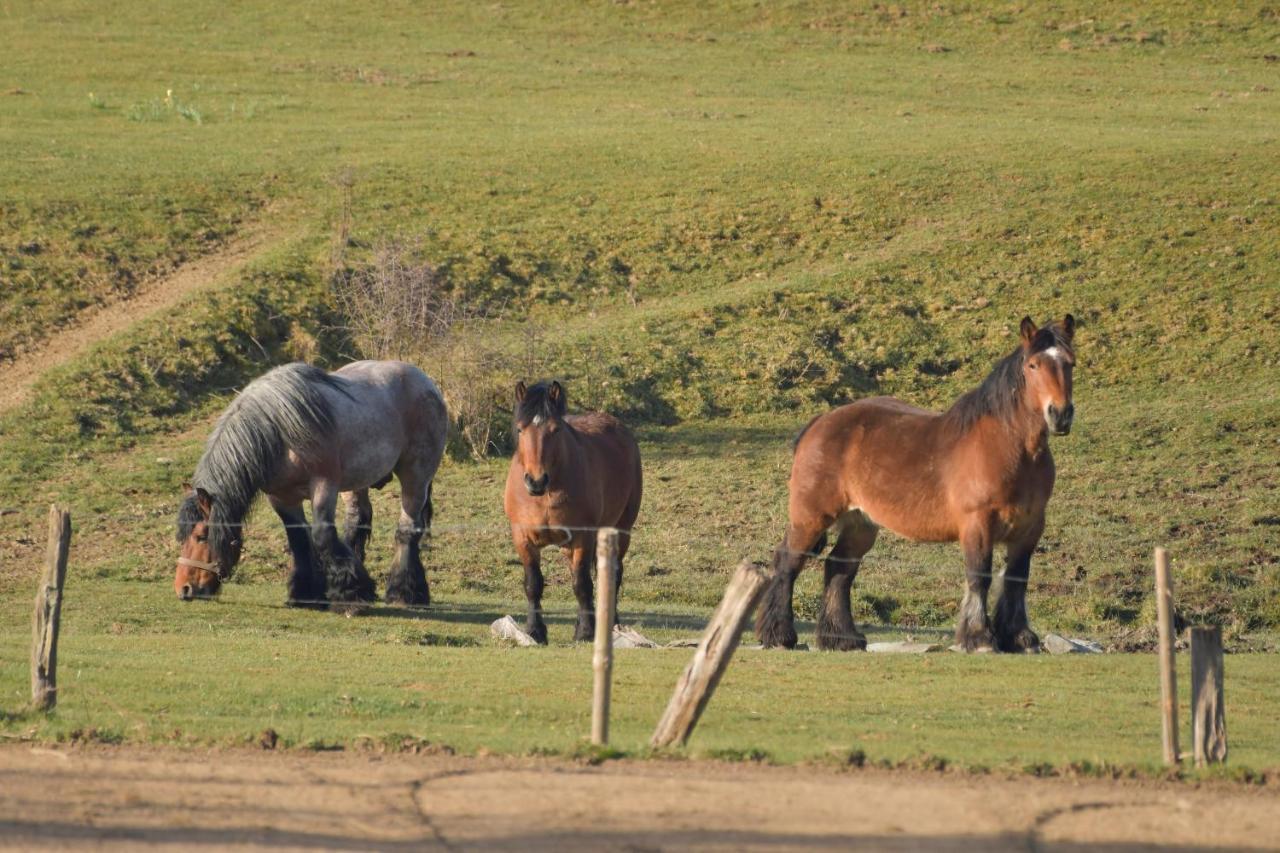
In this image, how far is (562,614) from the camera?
1705cm

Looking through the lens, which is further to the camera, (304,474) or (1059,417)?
(304,474)

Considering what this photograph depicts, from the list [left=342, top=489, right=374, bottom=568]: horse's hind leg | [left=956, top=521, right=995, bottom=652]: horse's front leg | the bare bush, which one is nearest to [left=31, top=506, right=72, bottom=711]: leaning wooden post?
[left=956, top=521, right=995, bottom=652]: horse's front leg

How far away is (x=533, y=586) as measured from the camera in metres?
14.9

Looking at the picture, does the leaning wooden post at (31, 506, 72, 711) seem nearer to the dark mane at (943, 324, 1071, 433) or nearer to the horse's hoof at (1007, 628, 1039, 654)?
the dark mane at (943, 324, 1071, 433)

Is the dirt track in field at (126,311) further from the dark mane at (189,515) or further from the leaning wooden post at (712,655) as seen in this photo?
the leaning wooden post at (712,655)

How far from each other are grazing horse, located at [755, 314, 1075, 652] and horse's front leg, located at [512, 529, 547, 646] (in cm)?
189

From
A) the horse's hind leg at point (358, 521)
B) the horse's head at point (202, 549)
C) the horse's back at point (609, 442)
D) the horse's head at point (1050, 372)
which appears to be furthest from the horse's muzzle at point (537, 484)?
the horse's hind leg at point (358, 521)

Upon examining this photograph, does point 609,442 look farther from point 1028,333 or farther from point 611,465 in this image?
point 1028,333

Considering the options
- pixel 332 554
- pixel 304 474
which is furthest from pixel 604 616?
pixel 304 474

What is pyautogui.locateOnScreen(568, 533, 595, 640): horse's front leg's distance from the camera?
1473cm

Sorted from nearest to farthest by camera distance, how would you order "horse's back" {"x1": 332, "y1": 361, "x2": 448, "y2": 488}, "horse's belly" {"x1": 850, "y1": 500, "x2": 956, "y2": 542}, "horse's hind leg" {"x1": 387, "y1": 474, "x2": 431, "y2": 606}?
1. "horse's belly" {"x1": 850, "y1": 500, "x2": 956, "y2": 542}
2. "horse's back" {"x1": 332, "y1": 361, "x2": 448, "y2": 488}
3. "horse's hind leg" {"x1": 387, "y1": 474, "x2": 431, "y2": 606}

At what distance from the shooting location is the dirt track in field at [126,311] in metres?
25.8

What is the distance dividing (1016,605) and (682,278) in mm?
18612

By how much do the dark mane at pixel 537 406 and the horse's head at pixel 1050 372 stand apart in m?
3.89
